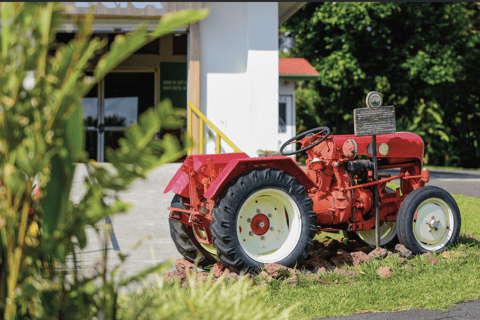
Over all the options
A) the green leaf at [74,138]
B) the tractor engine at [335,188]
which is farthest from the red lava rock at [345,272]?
the green leaf at [74,138]

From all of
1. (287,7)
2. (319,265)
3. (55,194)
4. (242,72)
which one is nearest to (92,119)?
(242,72)

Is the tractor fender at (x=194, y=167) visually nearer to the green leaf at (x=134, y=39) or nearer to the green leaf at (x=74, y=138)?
the green leaf at (x=74, y=138)

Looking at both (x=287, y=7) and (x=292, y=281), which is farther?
(x=287, y=7)

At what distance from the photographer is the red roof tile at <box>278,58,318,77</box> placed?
43.1ft

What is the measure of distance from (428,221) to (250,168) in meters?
2.13

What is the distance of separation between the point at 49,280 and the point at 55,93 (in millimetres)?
540

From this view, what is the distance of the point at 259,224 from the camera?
4.79 m

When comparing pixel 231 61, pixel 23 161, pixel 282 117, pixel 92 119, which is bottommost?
pixel 23 161

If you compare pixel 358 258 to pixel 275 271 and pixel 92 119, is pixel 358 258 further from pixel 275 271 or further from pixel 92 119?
pixel 92 119

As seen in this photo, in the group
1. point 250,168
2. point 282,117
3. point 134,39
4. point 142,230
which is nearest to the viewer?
point 134,39

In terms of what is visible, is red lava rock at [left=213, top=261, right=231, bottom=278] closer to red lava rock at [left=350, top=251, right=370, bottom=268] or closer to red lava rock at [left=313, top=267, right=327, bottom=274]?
red lava rock at [left=313, top=267, right=327, bottom=274]

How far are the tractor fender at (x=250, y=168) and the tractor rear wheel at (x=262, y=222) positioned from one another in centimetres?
7

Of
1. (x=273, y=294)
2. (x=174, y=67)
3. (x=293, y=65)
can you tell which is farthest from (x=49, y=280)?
(x=293, y=65)

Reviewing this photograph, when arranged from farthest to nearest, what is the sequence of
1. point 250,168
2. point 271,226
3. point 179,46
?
point 179,46 → point 271,226 → point 250,168
